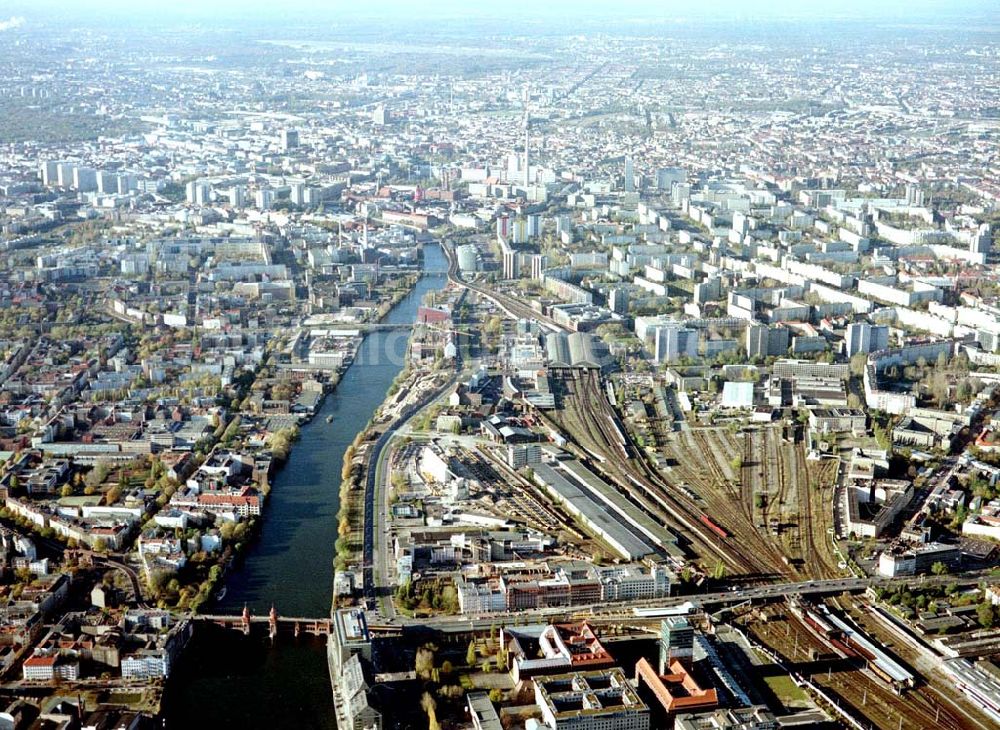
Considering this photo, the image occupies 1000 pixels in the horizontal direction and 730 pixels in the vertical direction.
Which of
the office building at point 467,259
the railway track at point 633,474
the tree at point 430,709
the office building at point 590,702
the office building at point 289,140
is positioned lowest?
Result: the office building at point 289,140

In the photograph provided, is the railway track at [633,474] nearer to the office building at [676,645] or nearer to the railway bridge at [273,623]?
the office building at [676,645]

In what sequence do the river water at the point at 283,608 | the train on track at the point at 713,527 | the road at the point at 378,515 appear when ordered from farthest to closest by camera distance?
the train on track at the point at 713,527, the road at the point at 378,515, the river water at the point at 283,608

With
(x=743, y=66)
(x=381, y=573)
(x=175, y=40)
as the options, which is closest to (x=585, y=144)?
(x=743, y=66)

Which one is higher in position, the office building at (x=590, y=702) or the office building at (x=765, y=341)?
the office building at (x=590, y=702)

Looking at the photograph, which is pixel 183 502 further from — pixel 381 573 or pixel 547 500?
pixel 547 500

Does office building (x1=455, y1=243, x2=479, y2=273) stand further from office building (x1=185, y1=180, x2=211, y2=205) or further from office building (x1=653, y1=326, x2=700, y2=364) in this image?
office building (x1=185, y1=180, x2=211, y2=205)

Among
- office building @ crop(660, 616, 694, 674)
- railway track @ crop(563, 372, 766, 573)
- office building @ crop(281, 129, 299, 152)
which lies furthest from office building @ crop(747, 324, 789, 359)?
office building @ crop(281, 129, 299, 152)

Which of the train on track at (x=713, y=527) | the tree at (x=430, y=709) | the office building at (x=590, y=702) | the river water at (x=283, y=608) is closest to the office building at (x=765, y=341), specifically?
the river water at (x=283, y=608)

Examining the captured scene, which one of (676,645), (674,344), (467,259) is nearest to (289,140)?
(467,259)
